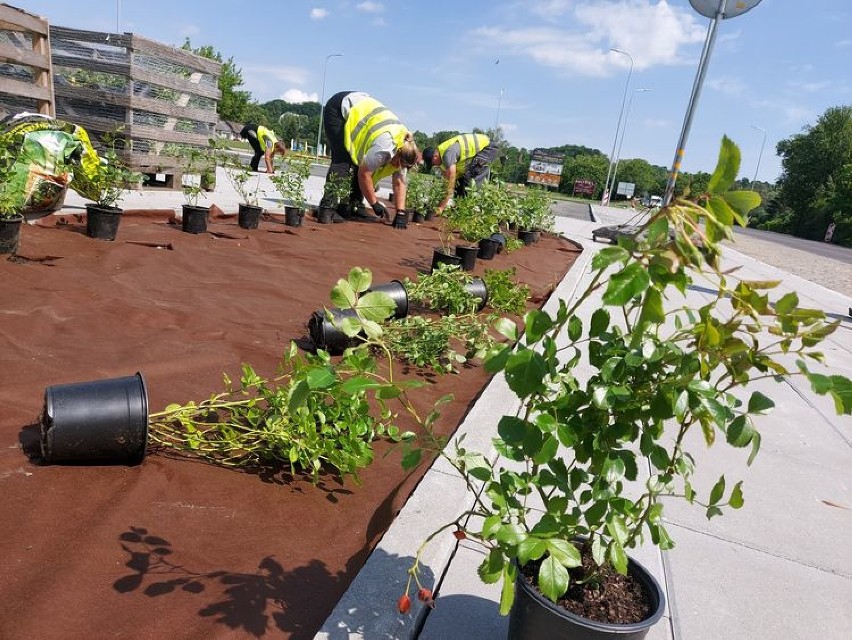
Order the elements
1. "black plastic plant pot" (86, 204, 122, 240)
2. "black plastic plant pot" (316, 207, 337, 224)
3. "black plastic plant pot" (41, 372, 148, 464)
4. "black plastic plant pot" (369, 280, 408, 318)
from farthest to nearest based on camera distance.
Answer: "black plastic plant pot" (316, 207, 337, 224), "black plastic plant pot" (86, 204, 122, 240), "black plastic plant pot" (369, 280, 408, 318), "black plastic plant pot" (41, 372, 148, 464)

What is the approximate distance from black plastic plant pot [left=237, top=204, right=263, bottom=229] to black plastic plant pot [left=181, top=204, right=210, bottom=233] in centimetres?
66

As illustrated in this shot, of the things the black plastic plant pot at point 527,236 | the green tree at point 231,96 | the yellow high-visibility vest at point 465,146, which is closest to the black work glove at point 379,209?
the yellow high-visibility vest at point 465,146

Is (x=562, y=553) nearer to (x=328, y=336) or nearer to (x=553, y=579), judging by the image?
(x=553, y=579)

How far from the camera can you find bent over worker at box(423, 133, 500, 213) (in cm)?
1202

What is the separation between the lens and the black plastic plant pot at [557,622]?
54.7 inches

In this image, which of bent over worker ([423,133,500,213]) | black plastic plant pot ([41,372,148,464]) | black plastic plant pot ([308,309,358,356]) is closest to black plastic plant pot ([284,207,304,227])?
bent over worker ([423,133,500,213])

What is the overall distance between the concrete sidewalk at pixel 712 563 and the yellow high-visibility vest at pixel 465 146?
9465 mm

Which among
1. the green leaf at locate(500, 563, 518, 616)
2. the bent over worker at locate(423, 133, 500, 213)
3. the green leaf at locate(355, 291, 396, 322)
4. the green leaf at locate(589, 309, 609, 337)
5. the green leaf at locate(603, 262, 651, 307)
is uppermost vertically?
the bent over worker at locate(423, 133, 500, 213)

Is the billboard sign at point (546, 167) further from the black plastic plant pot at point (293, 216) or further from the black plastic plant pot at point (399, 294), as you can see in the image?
the black plastic plant pot at point (399, 294)

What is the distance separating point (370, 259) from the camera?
6.93 meters

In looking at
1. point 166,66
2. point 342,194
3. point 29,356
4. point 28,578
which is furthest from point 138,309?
point 166,66

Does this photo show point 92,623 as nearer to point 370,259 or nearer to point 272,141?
point 370,259

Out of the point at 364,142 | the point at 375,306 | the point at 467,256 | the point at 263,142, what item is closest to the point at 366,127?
the point at 364,142

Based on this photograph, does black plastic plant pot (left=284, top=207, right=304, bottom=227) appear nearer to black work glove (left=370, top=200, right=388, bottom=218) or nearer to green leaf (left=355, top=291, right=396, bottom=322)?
black work glove (left=370, top=200, right=388, bottom=218)
